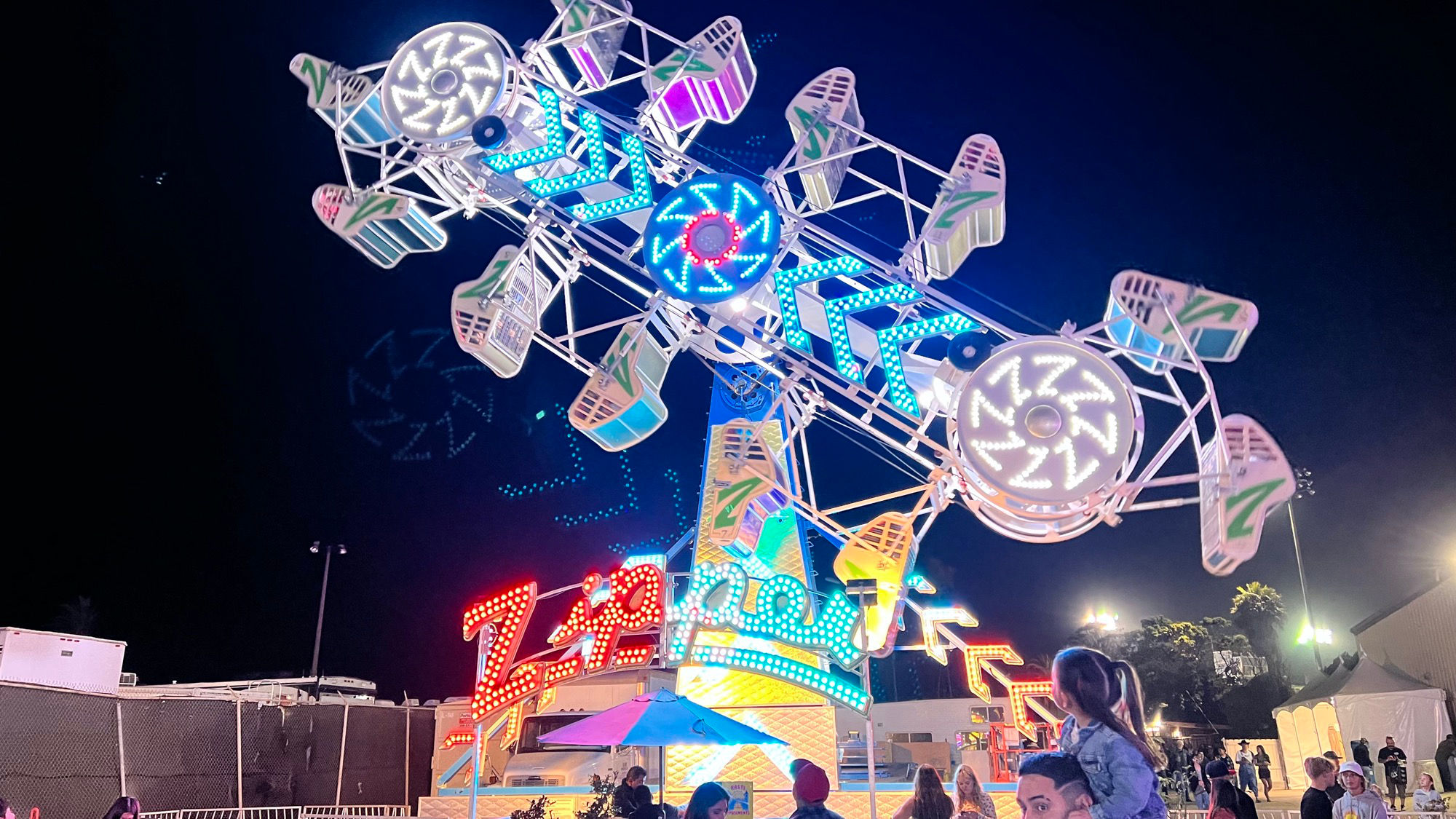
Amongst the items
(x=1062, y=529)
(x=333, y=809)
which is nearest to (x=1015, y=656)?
(x=1062, y=529)

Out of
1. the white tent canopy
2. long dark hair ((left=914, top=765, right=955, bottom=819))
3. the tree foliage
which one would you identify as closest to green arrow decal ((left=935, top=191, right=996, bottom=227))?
long dark hair ((left=914, top=765, right=955, bottom=819))

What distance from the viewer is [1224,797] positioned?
5.35m

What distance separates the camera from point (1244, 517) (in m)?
7.72

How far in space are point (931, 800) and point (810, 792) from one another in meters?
0.91

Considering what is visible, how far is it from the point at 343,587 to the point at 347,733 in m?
18.4

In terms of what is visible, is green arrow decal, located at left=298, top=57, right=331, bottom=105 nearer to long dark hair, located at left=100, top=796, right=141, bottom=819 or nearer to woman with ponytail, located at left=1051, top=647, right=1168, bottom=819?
long dark hair, located at left=100, top=796, right=141, bottom=819

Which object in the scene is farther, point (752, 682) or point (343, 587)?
point (343, 587)

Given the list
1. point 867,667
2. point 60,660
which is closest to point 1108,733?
point 867,667

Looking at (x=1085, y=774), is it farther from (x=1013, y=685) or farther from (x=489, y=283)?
(x=1013, y=685)

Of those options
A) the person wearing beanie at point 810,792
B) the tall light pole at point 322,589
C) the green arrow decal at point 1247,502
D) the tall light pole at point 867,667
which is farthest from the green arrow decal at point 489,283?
the tall light pole at point 322,589

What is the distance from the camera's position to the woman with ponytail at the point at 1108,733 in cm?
305

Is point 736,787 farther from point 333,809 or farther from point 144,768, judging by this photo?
point 333,809

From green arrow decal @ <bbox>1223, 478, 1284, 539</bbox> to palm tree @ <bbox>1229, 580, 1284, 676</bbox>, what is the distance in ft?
148

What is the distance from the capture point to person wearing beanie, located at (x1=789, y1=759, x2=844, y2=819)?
458 cm
